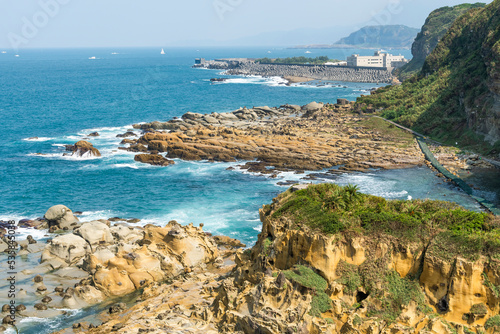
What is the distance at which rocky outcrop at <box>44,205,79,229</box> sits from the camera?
164 feet

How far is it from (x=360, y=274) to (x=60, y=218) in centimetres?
3662

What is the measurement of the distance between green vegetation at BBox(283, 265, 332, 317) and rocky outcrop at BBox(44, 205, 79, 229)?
3381cm

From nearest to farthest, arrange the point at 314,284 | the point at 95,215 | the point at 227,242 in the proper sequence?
the point at 314,284 → the point at 227,242 → the point at 95,215

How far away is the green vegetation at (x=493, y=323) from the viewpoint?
21.4 metres

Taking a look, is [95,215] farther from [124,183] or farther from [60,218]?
[124,183]

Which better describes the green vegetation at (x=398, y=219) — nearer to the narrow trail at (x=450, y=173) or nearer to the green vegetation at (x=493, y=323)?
the green vegetation at (x=493, y=323)

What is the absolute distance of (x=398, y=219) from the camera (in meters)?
25.4

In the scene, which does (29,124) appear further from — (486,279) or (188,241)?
(486,279)

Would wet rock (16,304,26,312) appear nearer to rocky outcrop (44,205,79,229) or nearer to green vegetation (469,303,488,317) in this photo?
rocky outcrop (44,205,79,229)

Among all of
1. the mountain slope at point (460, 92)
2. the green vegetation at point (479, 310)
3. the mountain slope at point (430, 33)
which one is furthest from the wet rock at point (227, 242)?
the mountain slope at point (430, 33)

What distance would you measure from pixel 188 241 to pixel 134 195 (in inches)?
922

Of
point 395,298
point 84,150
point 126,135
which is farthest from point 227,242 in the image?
point 126,135

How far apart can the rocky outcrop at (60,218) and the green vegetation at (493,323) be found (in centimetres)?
4162

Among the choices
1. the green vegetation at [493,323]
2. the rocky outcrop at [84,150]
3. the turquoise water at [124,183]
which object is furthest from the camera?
the rocky outcrop at [84,150]
